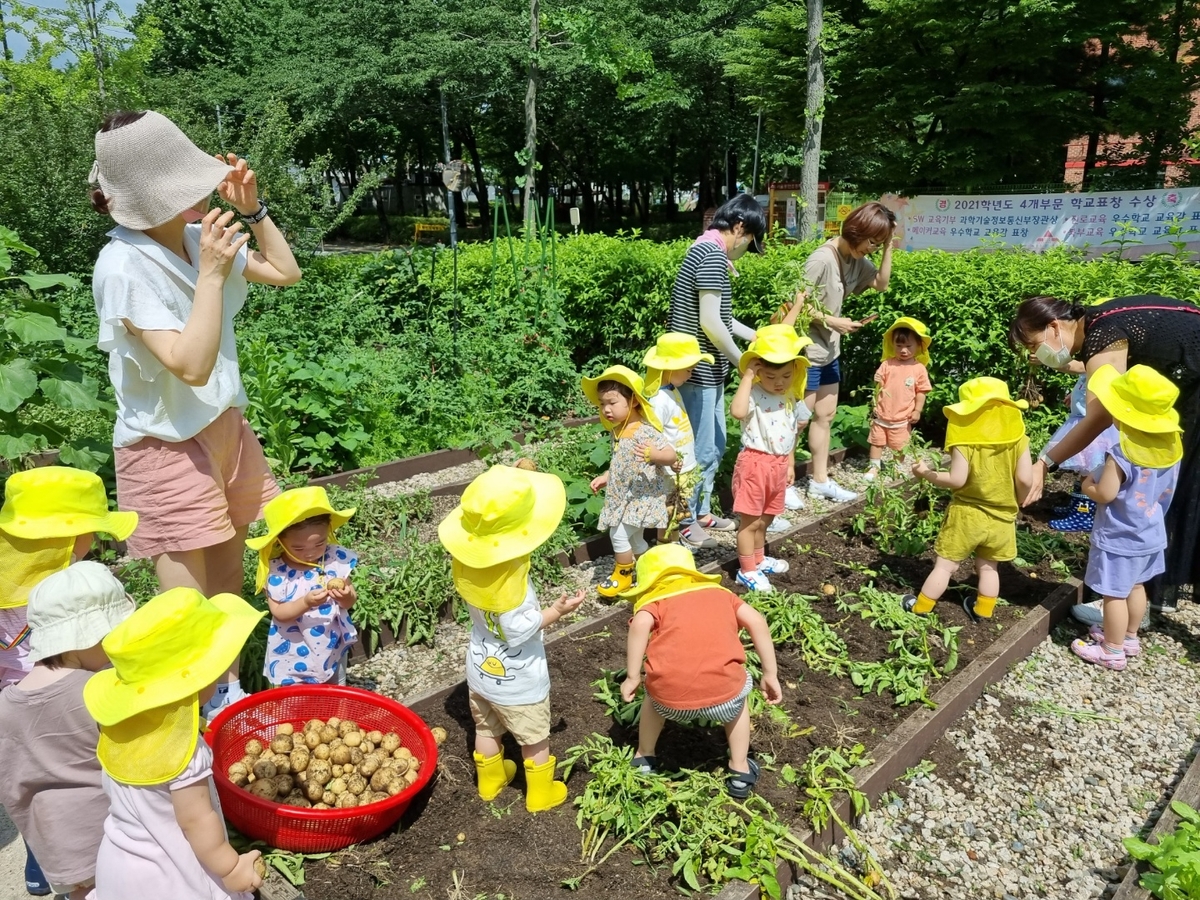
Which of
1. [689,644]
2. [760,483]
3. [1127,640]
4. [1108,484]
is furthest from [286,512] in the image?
[1127,640]

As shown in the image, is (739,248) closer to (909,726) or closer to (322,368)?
(909,726)

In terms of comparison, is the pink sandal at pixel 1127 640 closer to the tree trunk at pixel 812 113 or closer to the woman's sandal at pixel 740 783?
the woman's sandal at pixel 740 783

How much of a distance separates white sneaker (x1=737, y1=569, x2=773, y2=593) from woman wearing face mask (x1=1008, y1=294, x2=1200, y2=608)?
1.41m

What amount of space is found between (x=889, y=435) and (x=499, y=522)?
4269 mm

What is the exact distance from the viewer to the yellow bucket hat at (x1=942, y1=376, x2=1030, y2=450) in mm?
3770

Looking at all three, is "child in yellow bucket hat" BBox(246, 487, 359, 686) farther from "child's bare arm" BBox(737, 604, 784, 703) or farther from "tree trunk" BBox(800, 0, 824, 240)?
"tree trunk" BBox(800, 0, 824, 240)

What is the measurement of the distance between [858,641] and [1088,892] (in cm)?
141

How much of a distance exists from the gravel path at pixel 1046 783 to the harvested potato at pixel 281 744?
2.20 metres

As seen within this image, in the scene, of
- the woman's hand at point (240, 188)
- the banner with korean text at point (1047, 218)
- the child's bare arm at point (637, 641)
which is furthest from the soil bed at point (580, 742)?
the banner with korean text at point (1047, 218)

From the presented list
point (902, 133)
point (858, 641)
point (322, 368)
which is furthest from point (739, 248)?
point (902, 133)

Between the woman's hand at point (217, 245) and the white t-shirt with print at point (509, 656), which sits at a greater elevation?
the woman's hand at point (217, 245)

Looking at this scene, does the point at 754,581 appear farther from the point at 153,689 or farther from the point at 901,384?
the point at 153,689

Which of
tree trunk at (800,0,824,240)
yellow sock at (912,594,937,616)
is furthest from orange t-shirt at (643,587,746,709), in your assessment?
tree trunk at (800,0,824,240)

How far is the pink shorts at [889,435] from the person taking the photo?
5749 mm
